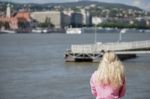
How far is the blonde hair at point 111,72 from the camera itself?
4055mm

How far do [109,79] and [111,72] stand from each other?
63 millimetres

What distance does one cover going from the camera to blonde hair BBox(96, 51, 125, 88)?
4.05m

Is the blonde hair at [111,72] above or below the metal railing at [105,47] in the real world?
above

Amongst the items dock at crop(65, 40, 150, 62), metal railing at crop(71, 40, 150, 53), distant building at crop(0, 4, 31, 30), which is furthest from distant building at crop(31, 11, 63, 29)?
dock at crop(65, 40, 150, 62)

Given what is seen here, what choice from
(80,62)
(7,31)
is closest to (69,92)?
(80,62)

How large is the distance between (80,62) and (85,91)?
1287 cm

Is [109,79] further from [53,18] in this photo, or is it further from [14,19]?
[53,18]

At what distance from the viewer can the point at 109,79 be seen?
161 inches

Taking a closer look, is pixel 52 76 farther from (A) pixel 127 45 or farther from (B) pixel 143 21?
(B) pixel 143 21

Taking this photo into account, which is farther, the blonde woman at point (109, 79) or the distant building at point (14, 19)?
the distant building at point (14, 19)

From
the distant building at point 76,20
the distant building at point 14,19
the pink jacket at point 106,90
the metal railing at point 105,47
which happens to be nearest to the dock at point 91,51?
the metal railing at point 105,47

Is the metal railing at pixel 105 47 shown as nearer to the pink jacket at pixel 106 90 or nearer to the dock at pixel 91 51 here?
the dock at pixel 91 51

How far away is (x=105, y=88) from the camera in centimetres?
414

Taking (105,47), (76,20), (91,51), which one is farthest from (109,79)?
(76,20)
